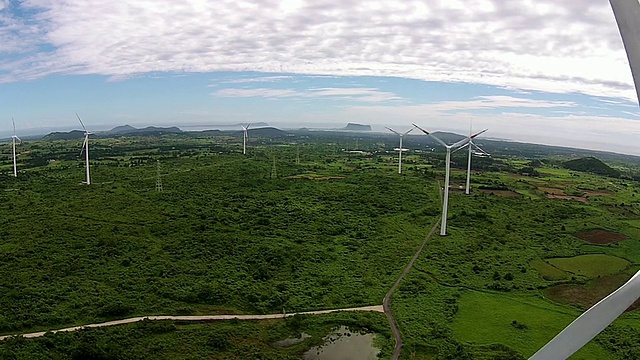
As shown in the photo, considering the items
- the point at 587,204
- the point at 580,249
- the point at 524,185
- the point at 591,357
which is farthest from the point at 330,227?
the point at 524,185

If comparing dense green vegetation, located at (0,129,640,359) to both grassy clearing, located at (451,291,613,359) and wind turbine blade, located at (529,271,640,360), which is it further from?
wind turbine blade, located at (529,271,640,360)

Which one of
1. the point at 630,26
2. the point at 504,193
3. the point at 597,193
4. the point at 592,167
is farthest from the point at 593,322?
the point at 592,167

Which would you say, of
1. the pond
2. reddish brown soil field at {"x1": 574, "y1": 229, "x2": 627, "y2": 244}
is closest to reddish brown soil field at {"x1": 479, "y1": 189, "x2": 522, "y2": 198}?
reddish brown soil field at {"x1": 574, "y1": 229, "x2": 627, "y2": 244}

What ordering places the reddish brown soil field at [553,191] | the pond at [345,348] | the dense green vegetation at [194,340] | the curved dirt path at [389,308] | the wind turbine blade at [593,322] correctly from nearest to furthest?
1. the wind turbine blade at [593,322]
2. the dense green vegetation at [194,340]
3. the pond at [345,348]
4. the curved dirt path at [389,308]
5. the reddish brown soil field at [553,191]

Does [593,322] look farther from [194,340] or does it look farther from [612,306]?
[194,340]

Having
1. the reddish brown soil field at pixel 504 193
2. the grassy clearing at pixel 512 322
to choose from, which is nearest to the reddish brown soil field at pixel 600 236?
the reddish brown soil field at pixel 504 193

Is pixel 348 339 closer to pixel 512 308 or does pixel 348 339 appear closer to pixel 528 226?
pixel 512 308

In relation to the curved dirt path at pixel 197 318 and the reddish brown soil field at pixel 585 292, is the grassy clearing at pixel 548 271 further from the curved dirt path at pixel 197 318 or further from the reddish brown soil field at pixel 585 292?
the curved dirt path at pixel 197 318
